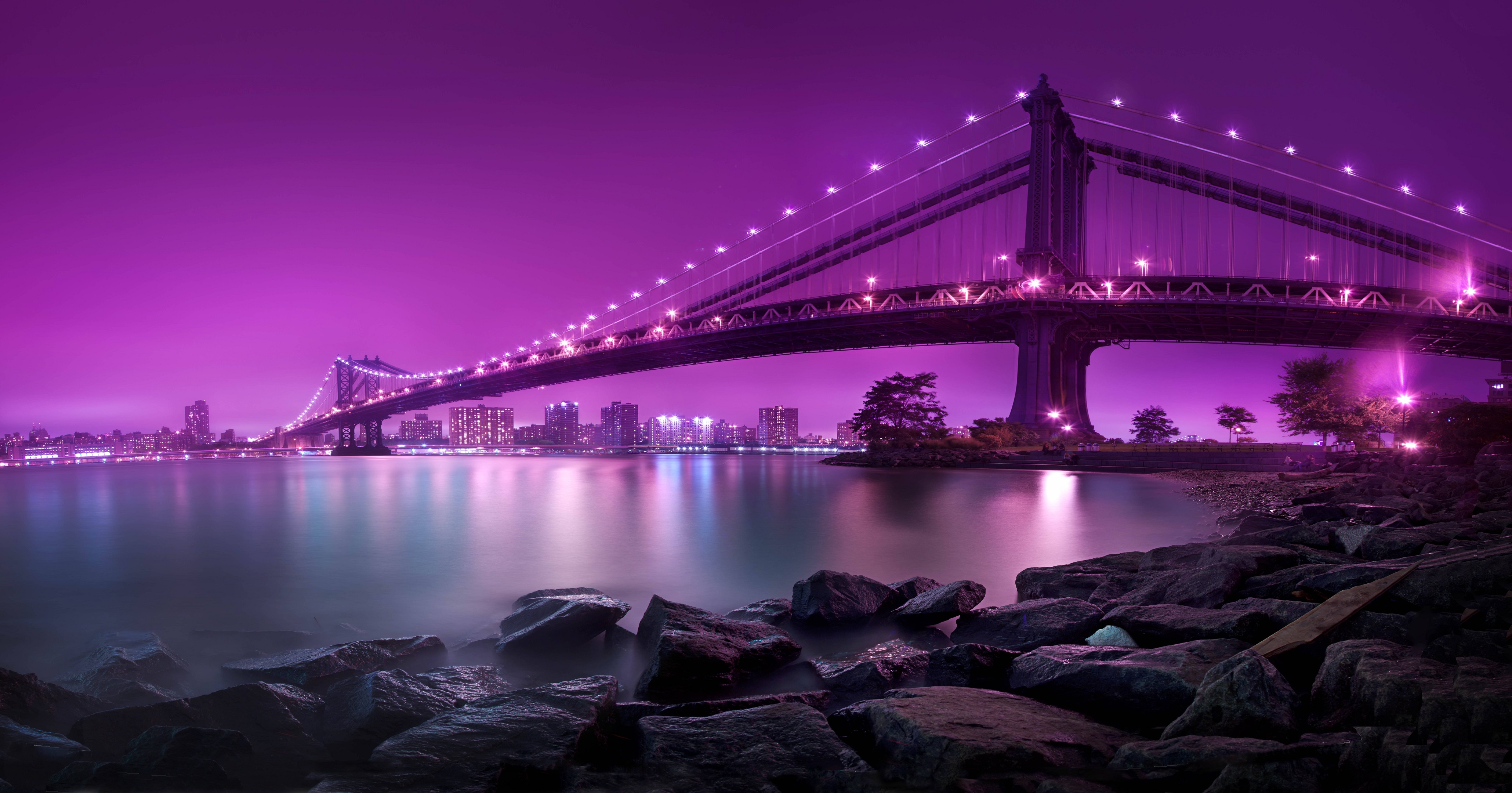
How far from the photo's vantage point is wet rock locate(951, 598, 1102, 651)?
4137 mm

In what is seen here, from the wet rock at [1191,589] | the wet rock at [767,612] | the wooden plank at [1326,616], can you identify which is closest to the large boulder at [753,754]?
the wooden plank at [1326,616]

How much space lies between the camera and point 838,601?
507cm

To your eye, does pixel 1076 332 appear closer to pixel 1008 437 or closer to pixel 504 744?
pixel 1008 437

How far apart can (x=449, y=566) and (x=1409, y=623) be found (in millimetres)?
9229

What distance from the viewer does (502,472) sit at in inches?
1348

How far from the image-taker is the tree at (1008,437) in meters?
30.8

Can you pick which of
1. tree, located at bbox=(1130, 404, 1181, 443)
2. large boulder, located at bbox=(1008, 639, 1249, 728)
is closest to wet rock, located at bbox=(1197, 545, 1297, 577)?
large boulder, located at bbox=(1008, 639, 1249, 728)

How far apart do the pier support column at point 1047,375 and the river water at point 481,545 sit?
32.0 feet

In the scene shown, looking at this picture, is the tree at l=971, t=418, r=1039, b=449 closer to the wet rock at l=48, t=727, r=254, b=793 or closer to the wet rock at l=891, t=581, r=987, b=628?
the wet rock at l=891, t=581, r=987, b=628

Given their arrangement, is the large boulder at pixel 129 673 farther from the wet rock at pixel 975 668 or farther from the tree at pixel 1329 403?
the tree at pixel 1329 403

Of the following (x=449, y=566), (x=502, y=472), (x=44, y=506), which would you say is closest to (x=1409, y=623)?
(x=449, y=566)

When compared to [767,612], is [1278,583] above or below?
above

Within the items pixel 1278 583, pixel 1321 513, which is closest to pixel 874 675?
pixel 1278 583

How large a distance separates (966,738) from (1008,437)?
3051 cm
